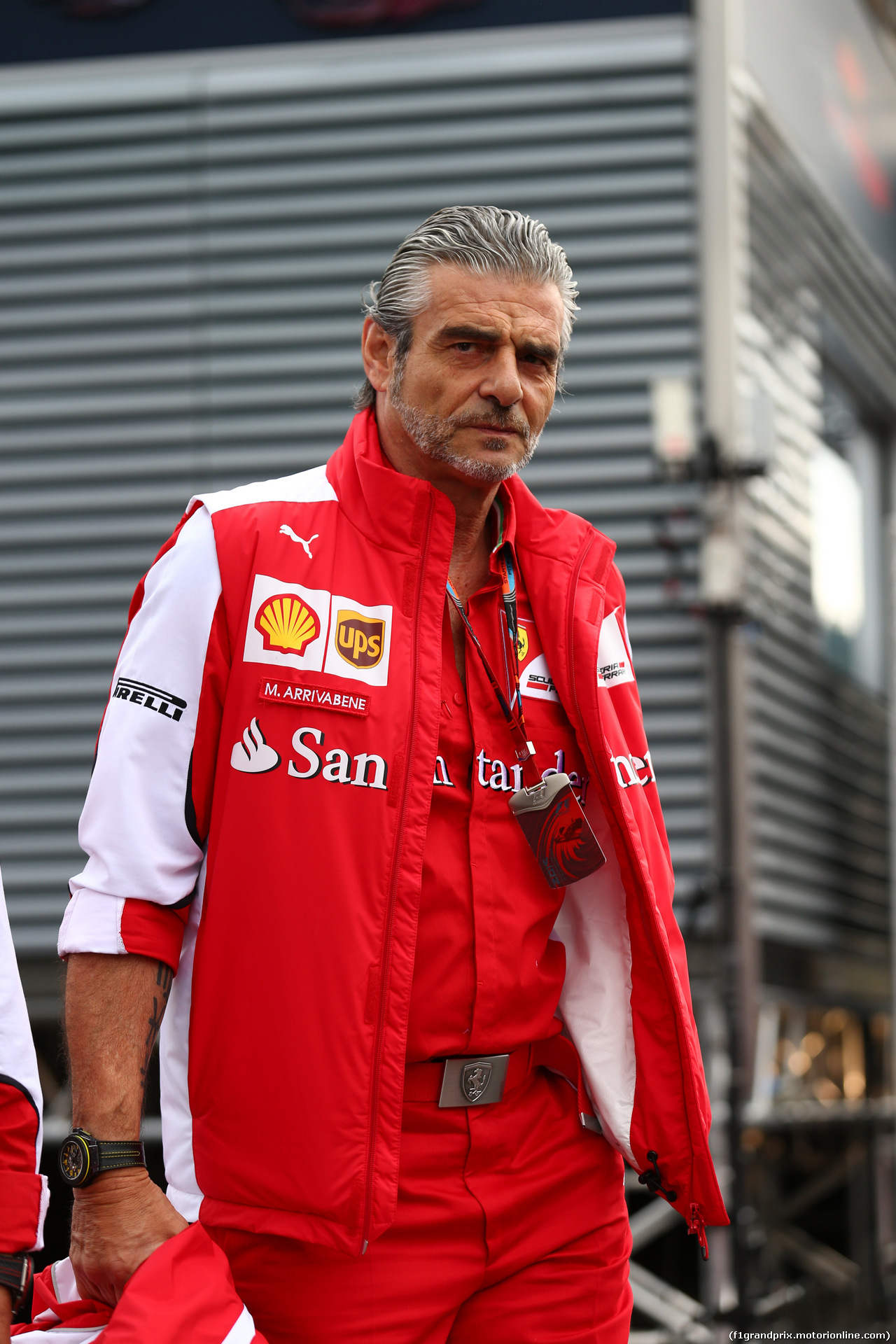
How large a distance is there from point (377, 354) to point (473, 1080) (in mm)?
1200

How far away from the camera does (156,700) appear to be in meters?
2.33

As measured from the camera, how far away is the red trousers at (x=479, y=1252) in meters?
2.26

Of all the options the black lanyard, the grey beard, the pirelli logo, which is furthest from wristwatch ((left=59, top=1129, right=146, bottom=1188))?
the grey beard

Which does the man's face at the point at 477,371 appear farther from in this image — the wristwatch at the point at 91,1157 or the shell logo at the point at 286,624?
the wristwatch at the point at 91,1157

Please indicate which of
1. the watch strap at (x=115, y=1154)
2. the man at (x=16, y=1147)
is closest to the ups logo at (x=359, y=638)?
the man at (x=16, y=1147)

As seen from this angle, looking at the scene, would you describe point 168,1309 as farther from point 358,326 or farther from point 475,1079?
point 358,326

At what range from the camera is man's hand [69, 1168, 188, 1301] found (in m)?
2.09

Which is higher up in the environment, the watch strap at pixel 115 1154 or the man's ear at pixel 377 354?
the man's ear at pixel 377 354

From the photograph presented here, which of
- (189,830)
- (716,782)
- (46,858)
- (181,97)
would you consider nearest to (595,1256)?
(189,830)

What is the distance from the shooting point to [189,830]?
234cm

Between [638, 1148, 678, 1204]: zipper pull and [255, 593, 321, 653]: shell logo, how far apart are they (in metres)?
0.95

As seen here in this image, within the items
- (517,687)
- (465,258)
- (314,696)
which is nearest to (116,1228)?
(314,696)

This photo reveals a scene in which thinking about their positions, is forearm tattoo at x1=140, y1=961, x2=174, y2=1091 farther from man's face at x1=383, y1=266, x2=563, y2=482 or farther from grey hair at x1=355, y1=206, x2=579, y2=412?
grey hair at x1=355, y1=206, x2=579, y2=412

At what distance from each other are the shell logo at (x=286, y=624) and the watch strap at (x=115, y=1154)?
72cm
